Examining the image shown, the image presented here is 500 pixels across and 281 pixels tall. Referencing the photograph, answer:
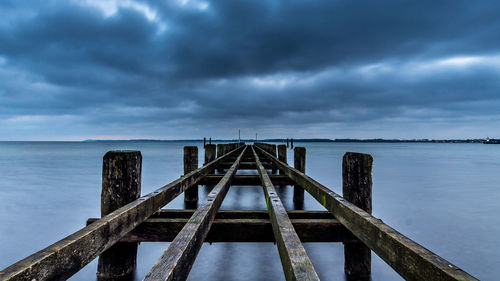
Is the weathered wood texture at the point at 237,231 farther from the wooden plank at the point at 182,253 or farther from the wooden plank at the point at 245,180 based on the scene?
the wooden plank at the point at 245,180

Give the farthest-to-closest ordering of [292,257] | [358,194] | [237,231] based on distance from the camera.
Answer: [358,194]
[237,231]
[292,257]

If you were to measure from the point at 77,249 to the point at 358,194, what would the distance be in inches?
108

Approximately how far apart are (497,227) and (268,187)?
6850 mm

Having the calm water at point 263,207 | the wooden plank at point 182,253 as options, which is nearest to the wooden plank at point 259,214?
the wooden plank at point 182,253

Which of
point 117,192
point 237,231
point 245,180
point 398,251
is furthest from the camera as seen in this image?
point 245,180

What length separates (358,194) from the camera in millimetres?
3064

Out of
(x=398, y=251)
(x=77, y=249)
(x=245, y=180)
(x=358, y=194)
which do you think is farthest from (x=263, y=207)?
(x=77, y=249)

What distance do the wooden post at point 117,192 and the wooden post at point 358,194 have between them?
2467 mm

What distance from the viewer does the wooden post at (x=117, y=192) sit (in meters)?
2.73

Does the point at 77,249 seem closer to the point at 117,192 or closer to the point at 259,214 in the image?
the point at 117,192

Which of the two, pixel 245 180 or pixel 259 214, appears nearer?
pixel 259 214

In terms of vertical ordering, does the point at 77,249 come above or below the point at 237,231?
above

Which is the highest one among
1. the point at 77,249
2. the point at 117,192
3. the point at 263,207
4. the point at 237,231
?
the point at 117,192

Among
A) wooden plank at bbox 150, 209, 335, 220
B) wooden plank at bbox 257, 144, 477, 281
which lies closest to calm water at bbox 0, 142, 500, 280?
wooden plank at bbox 150, 209, 335, 220
